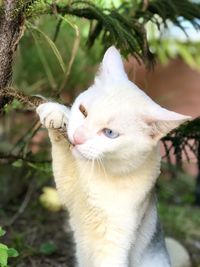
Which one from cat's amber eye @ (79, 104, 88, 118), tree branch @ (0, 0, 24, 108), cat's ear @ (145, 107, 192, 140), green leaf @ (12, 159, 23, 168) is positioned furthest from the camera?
green leaf @ (12, 159, 23, 168)

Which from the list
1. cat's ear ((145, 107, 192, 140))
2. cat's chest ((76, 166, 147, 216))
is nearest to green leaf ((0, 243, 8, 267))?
cat's chest ((76, 166, 147, 216))

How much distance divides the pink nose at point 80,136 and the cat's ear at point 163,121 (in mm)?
213

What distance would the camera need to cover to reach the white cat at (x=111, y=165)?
1952 millimetres

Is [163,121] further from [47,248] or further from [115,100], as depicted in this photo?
[47,248]

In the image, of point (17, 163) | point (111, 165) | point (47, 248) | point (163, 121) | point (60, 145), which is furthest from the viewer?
point (47, 248)

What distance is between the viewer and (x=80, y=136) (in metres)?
1.93

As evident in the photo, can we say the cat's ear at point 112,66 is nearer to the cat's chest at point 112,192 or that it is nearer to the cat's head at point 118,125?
the cat's head at point 118,125

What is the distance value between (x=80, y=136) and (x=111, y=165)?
21 centimetres

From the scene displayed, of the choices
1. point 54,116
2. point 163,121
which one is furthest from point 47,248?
point 163,121

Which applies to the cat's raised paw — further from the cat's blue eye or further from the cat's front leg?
the cat's blue eye

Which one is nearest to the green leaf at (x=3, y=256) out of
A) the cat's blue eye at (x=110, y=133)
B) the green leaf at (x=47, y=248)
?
the cat's blue eye at (x=110, y=133)

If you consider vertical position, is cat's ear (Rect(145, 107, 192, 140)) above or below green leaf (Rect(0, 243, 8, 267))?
above

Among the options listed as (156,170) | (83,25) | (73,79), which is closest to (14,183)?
(73,79)

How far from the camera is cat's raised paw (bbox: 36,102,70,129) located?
2.16m
